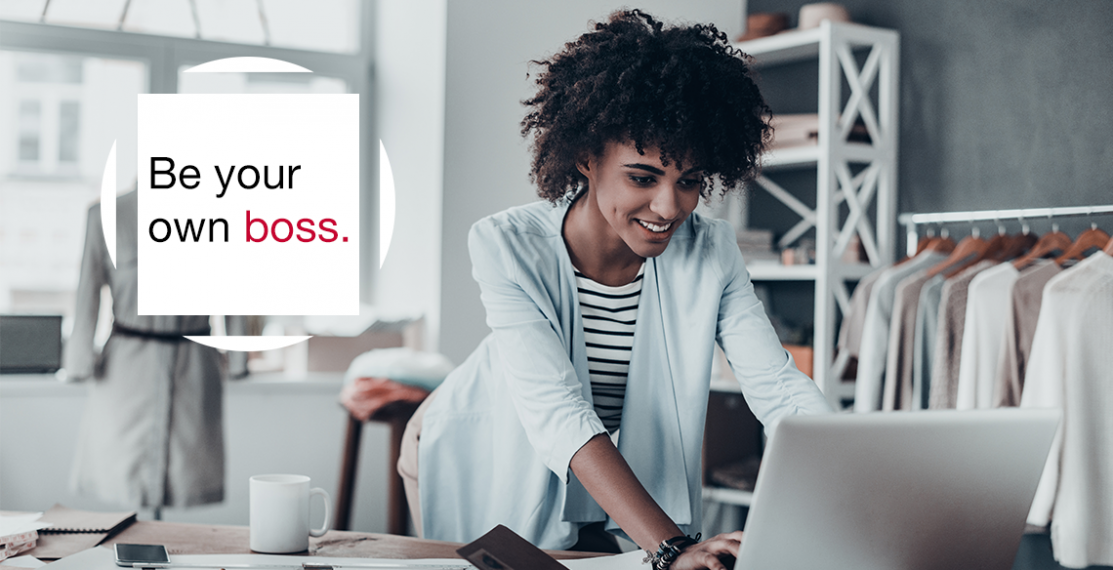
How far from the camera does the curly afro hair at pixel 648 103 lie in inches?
47.1

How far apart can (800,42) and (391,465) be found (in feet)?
6.27

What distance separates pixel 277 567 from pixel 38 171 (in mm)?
2819

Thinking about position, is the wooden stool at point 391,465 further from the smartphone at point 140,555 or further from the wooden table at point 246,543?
the smartphone at point 140,555

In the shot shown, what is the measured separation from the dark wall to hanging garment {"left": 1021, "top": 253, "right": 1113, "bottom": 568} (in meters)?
0.47

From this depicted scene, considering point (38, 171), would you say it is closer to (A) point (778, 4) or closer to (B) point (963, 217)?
(A) point (778, 4)

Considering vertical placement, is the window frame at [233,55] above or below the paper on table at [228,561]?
above

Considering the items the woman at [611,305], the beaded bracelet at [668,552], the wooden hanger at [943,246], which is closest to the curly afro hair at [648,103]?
the woman at [611,305]

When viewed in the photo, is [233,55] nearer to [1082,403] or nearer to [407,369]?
[407,369]

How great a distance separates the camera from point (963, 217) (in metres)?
2.58

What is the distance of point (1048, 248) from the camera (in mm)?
2334

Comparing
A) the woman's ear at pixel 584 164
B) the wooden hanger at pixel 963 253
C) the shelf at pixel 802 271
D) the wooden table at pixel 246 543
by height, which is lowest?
the wooden table at pixel 246 543

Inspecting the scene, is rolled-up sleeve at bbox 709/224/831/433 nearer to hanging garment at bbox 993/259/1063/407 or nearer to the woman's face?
the woman's face

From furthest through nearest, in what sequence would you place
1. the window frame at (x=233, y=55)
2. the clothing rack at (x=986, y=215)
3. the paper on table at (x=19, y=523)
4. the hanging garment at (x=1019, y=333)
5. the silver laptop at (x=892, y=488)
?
the window frame at (x=233, y=55) → the clothing rack at (x=986, y=215) → the hanging garment at (x=1019, y=333) → the paper on table at (x=19, y=523) → the silver laptop at (x=892, y=488)

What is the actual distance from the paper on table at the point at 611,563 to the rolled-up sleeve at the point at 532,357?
11cm
